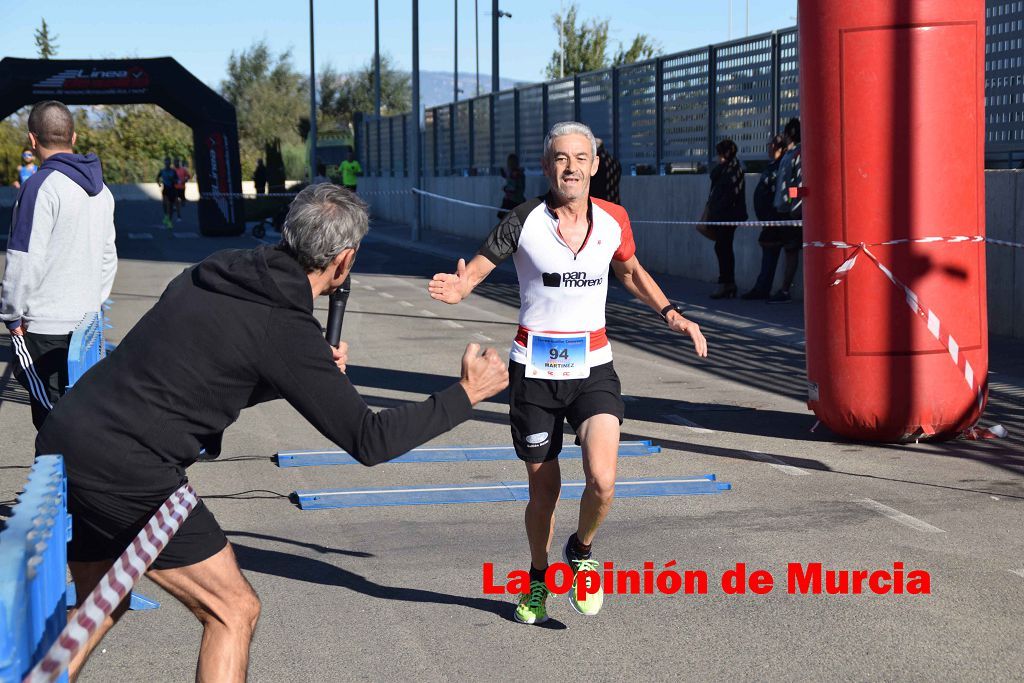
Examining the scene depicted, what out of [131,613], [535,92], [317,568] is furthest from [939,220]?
[535,92]

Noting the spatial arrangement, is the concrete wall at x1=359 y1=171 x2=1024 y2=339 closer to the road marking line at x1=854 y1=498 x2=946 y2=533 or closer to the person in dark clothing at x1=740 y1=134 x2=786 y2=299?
the person in dark clothing at x1=740 y1=134 x2=786 y2=299

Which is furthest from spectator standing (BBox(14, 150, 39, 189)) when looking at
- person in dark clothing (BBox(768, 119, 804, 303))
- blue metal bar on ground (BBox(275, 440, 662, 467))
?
person in dark clothing (BBox(768, 119, 804, 303))

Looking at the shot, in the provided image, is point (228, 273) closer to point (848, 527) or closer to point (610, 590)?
point (610, 590)

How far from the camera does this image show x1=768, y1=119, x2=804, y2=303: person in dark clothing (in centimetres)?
1393

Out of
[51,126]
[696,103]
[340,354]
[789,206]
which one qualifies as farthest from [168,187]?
[340,354]

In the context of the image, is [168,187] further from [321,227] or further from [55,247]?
[321,227]

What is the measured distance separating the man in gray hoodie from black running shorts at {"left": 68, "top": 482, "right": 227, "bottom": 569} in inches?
105

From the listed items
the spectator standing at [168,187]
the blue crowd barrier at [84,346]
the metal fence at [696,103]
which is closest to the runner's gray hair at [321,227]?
the blue crowd barrier at [84,346]

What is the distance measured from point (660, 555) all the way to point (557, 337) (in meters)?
1.32

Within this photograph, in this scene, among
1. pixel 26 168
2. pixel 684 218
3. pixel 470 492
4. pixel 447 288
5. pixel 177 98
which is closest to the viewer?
pixel 447 288

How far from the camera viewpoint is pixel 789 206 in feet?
45.7

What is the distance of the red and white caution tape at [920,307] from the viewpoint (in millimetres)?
8102

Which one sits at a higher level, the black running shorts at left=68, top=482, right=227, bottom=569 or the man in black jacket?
the man in black jacket

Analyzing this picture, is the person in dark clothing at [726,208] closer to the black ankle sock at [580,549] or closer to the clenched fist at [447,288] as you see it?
the clenched fist at [447,288]
